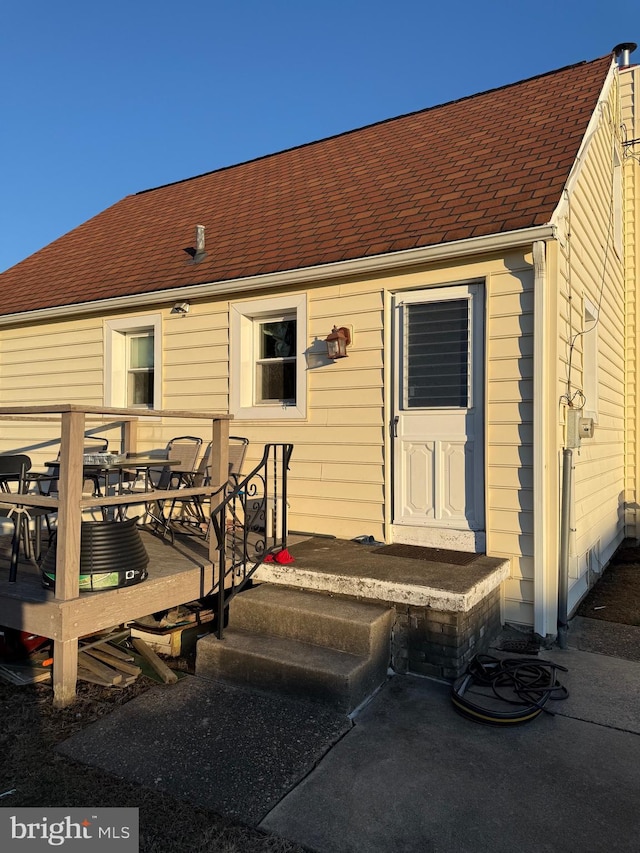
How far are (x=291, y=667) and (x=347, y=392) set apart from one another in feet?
8.97

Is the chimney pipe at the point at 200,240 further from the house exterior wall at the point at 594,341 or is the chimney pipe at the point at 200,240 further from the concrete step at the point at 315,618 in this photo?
the concrete step at the point at 315,618

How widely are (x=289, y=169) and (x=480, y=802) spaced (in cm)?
814

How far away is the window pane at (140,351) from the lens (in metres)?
7.21

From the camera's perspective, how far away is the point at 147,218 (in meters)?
9.18

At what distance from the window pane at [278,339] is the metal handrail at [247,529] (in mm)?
1031

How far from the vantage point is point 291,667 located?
142 inches

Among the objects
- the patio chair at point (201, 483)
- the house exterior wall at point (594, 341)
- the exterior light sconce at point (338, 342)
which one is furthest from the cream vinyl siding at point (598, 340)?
the patio chair at point (201, 483)

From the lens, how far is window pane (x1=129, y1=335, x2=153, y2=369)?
23.7 feet

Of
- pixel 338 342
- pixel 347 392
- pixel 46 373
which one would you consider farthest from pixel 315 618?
pixel 46 373

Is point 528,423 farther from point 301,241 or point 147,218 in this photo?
point 147,218

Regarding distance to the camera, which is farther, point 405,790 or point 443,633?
point 443,633

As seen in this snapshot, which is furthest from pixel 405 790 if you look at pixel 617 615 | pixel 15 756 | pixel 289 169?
pixel 289 169

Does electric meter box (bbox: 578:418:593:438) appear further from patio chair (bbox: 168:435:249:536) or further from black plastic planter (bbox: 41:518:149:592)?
black plastic planter (bbox: 41:518:149:592)

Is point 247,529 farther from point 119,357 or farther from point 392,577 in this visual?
point 119,357
